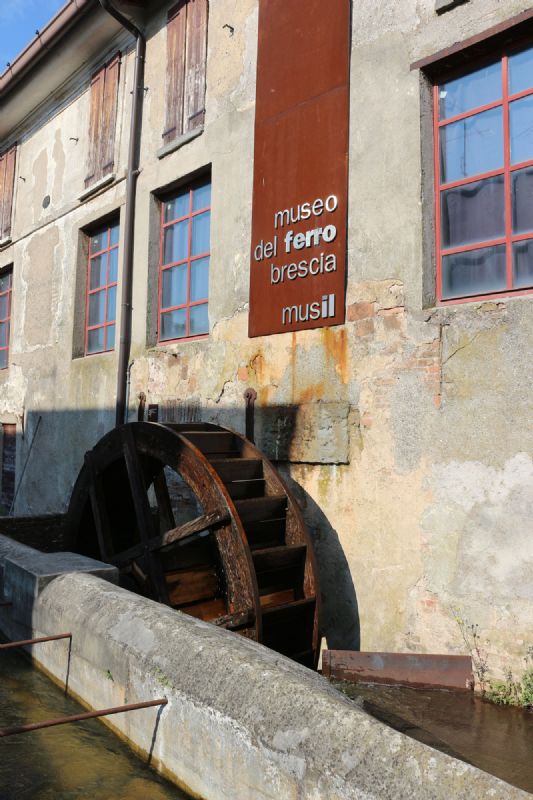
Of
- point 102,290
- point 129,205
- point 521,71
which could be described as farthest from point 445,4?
point 102,290

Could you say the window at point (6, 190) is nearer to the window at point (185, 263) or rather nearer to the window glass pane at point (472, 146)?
the window at point (185, 263)

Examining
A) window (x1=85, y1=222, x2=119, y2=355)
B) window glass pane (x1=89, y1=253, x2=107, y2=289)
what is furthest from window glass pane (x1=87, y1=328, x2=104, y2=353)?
window glass pane (x1=89, y1=253, x2=107, y2=289)

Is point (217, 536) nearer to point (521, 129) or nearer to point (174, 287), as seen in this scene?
point (521, 129)

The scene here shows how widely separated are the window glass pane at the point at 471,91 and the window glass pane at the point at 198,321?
279 centimetres

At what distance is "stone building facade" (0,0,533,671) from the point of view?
4.02 meters

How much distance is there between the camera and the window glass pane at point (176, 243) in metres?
6.84

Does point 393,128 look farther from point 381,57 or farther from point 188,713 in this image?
point 188,713

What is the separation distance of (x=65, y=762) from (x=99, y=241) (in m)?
6.80

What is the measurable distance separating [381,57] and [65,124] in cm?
578

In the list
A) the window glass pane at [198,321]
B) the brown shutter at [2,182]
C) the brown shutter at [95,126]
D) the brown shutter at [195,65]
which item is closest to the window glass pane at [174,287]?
the window glass pane at [198,321]

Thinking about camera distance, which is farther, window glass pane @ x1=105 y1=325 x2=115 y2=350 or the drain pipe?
window glass pane @ x1=105 y1=325 x2=115 y2=350

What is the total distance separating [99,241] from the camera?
838 cm

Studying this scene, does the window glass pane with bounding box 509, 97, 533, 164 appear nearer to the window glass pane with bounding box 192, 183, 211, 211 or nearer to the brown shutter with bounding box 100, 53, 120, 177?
the window glass pane with bounding box 192, 183, 211, 211

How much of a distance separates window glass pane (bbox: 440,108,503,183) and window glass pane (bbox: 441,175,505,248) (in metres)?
Answer: 0.10
